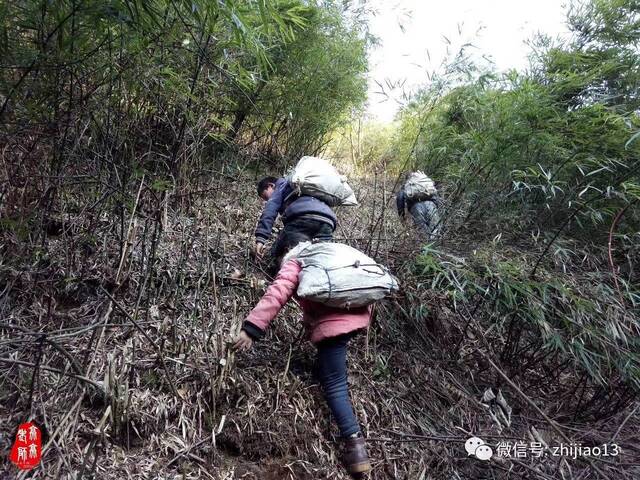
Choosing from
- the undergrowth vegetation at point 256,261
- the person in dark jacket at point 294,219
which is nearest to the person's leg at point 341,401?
the undergrowth vegetation at point 256,261

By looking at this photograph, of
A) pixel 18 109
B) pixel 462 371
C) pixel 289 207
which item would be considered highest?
pixel 18 109

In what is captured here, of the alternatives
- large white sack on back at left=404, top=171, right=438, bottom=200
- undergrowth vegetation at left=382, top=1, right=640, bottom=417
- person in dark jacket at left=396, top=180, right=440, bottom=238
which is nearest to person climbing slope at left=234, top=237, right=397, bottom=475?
undergrowth vegetation at left=382, top=1, right=640, bottom=417

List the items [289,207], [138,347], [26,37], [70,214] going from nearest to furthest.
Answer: [26,37] < [138,347] < [70,214] < [289,207]

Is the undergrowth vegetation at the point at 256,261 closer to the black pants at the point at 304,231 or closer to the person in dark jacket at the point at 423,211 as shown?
the person in dark jacket at the point at 423,211

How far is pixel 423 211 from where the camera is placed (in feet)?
12.9

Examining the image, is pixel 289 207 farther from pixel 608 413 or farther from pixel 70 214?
pixel 608 413

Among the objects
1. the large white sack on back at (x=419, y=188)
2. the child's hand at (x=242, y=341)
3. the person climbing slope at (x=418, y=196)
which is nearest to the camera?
the child's hand at (x=242, y=341)

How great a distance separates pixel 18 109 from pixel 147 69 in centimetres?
67

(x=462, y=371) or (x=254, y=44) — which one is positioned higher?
(x=254, y=44)

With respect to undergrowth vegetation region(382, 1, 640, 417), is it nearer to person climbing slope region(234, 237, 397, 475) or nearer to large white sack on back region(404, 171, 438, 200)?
large white sack on back region(404, 171, 438, 200)

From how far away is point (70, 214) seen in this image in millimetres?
2250

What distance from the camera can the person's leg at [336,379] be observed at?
1.86 meters

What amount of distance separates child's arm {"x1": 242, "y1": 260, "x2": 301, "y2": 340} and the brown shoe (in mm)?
706

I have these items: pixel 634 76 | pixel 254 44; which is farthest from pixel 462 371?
pixel 634 76
